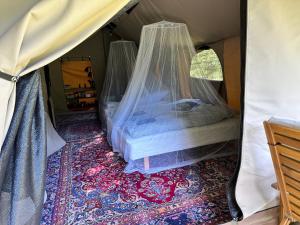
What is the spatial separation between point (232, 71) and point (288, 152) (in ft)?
7.95

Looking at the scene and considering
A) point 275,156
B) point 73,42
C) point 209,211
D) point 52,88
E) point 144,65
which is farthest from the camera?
point 52,88

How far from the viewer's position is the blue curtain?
1151 mm

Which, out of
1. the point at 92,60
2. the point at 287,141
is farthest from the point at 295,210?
the point at 92,60

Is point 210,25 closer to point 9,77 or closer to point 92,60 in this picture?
point 9,77

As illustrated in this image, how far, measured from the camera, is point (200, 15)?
296 centimetres

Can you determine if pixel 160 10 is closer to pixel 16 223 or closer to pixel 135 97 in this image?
pixel 135 97

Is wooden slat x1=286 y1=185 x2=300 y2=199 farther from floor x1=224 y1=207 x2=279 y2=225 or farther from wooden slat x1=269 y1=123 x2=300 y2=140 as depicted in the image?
floor x1=224 y1=207 x2=279 y2=225

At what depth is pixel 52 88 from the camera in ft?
19.7

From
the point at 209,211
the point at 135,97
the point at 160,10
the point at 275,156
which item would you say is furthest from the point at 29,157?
the point at 160,10

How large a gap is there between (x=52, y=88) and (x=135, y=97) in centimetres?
370

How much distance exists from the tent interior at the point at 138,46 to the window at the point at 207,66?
0.25 feet

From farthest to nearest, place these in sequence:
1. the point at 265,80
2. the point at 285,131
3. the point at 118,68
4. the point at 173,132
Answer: the point at 118,68 < the point at 173,132 < the point at 265,80 < the point at 285,131

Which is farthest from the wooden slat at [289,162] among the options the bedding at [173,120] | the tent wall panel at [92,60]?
the tent wall panel at [92,60]

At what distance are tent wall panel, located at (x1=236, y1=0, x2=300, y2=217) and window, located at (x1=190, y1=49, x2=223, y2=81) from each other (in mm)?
1506
